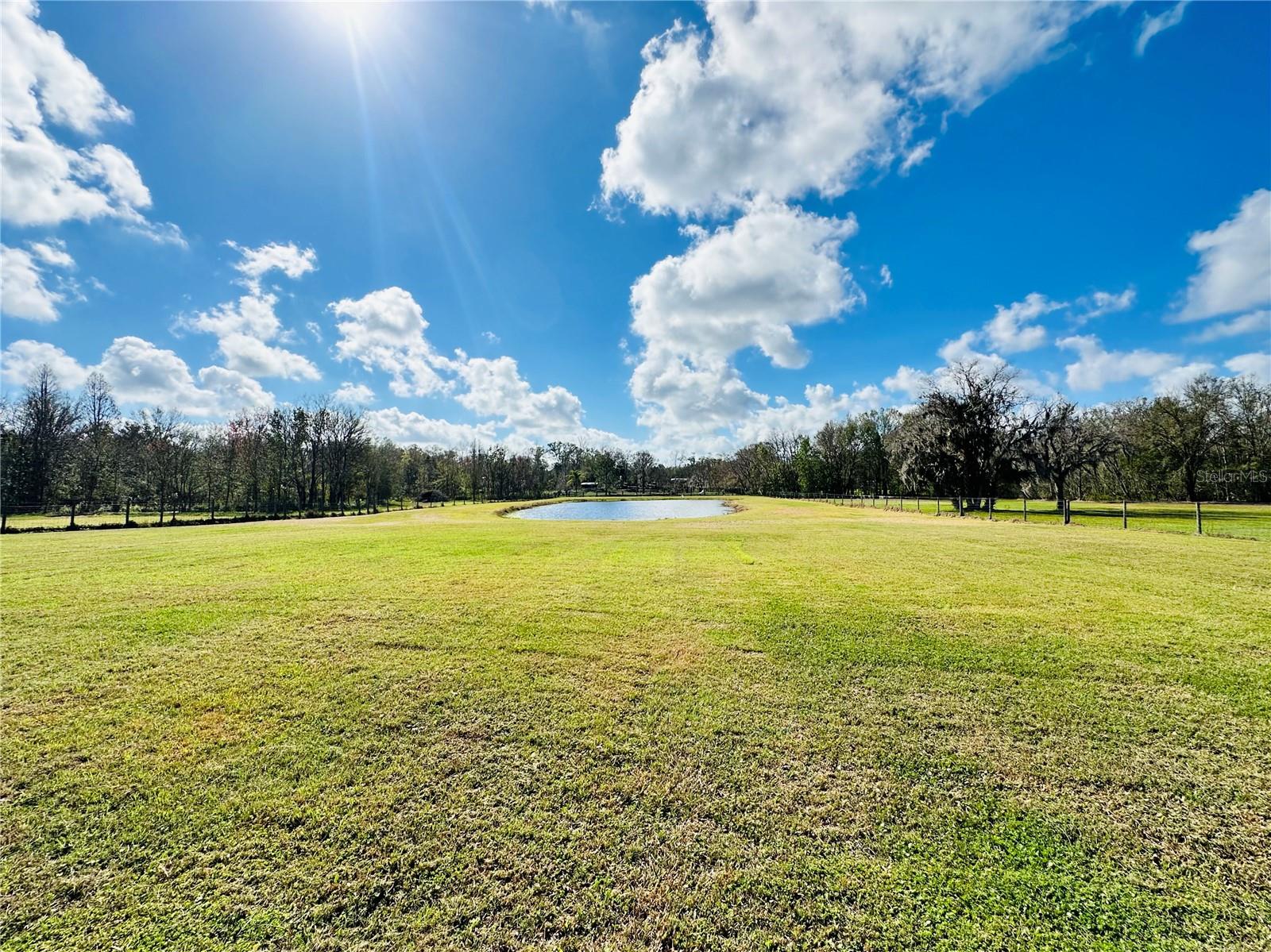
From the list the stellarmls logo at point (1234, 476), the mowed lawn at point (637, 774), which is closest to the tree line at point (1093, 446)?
the stellarmls logo at point (1234, 476)

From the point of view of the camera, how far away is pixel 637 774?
3537 mm

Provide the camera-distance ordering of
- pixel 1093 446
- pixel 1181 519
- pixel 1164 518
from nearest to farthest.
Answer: pixel 1181 519 → pixel 1164 518 → pixel 1093 446

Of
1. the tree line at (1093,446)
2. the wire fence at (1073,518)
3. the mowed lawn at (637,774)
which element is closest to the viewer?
the mowed lawn at (637,774)

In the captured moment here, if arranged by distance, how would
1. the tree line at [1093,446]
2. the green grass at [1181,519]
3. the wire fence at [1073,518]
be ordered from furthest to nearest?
the tree line at [1093,446]
the wire fence at [1073,518]
the green grass at [1181,519]

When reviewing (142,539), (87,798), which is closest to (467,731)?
(87,798)

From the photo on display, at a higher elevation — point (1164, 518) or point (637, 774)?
point (1164, 518)

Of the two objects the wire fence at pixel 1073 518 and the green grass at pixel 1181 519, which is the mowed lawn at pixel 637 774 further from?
the wire fence at pixel 1073 518

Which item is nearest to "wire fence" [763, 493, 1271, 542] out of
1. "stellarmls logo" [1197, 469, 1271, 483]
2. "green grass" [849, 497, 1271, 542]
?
"green grass" [849, 497, 1271, 542]

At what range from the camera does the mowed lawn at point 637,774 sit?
7.93ft

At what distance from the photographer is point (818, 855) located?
9.16ft

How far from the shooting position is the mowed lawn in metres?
2.42

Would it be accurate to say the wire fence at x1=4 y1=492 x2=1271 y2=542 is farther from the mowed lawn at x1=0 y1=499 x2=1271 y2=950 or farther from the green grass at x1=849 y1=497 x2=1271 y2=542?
the mowed lawn at x1=0 y1=499 x2=1271 y2=950

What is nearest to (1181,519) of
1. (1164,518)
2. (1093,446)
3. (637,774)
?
(1164,518)

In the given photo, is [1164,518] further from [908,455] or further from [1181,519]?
[908,455]
